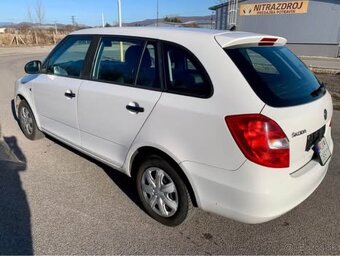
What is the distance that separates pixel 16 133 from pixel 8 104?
7.66 feet

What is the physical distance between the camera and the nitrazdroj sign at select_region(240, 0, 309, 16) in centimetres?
2486

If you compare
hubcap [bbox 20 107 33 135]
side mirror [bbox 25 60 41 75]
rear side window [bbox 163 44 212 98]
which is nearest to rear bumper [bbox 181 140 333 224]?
rear side window [bbox 163 44 212 98]

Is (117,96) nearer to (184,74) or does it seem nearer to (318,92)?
(184,74)

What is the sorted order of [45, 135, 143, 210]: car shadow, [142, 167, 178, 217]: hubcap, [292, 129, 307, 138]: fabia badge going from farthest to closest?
[45, 135, 143, 210]: car shadow, [142, 167, 178, 217]: hubcap, [292, 129, 307, 138]: fabia badge

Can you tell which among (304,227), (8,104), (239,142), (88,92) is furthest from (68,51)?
(8,104)

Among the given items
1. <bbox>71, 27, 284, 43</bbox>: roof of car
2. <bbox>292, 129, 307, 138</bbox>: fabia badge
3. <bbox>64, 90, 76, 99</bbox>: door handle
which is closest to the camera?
<bbox>292, 129, 307, 138</bbox>: fabia badge

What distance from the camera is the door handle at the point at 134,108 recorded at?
8.80 feet

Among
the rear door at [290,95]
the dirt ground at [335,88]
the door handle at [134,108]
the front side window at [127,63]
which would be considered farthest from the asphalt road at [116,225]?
the dirt ground at [335,88]

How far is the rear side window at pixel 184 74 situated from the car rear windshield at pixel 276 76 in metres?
0.26

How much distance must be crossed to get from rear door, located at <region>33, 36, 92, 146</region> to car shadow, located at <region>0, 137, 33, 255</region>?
632 mm

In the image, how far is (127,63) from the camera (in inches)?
117

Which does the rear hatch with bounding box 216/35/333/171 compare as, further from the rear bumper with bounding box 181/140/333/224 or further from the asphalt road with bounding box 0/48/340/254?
the asphalt road with bounding box 0/48/340/254

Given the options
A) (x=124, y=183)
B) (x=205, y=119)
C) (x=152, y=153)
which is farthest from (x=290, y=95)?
(x=124, y=183)

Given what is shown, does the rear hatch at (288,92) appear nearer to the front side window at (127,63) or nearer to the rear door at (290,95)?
the rear door at (290,95)
